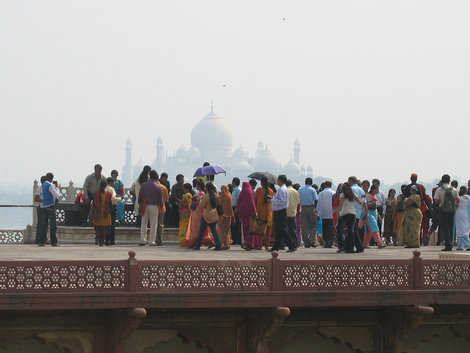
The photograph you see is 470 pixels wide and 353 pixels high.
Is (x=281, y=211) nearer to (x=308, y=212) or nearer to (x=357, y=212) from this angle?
(x=357, y=212)

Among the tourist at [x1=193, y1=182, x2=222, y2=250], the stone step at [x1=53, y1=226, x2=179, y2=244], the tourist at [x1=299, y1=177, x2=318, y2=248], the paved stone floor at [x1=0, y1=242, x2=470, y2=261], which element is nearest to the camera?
the paved stone floor at [x1=0, y1=242, x2=470, y2=261]

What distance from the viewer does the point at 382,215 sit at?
22.1 metres

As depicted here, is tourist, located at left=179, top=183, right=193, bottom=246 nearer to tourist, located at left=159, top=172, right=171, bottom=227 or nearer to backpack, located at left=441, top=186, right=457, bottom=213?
tourist, located at left=159, top=172, right=171, bottom=227

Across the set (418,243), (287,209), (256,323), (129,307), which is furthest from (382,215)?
(129,307)

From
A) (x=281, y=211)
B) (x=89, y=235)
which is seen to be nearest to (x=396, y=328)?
(x=281, y=211)

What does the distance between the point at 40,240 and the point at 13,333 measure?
23.5ft

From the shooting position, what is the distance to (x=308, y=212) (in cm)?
2083

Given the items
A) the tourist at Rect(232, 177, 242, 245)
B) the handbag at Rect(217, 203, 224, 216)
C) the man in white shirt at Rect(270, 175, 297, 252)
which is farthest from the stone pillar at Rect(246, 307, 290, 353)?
the tourist at Rect(232, 177, 242, 245)

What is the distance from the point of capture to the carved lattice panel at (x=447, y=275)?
13.9 meters

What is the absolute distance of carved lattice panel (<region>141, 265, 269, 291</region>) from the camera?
1280 centimetres

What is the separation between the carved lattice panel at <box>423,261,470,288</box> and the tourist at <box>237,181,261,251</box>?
5070mm

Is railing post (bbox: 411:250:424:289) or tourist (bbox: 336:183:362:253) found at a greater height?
tourist (bbox: 336:183:362:253)

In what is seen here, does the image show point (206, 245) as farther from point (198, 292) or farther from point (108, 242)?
point (198, 292)

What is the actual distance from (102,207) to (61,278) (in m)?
7.24
